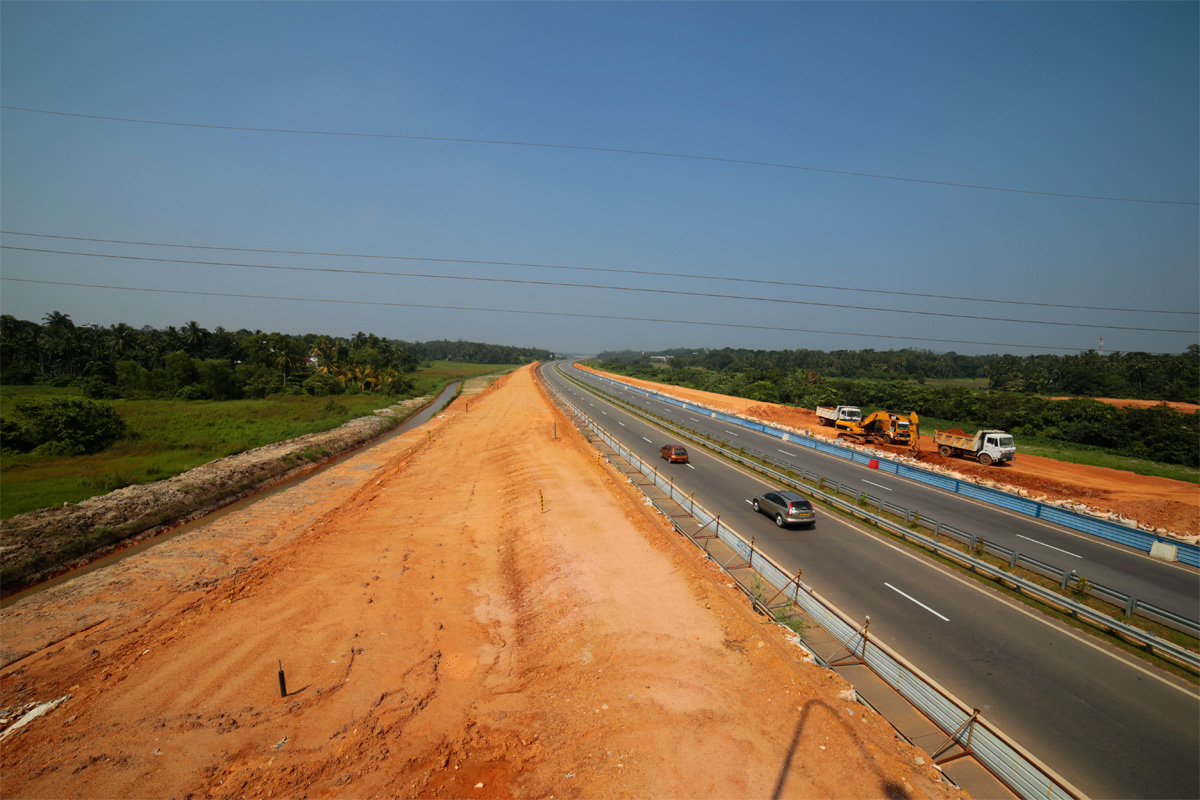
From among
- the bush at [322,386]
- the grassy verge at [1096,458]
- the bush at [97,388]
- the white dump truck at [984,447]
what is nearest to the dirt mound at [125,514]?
the bush at [322,386]

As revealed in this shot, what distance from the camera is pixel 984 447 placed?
37969mm

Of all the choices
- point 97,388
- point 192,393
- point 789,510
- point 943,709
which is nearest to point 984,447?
point 789,510

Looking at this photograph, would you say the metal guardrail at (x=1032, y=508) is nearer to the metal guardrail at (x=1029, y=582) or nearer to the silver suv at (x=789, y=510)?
the metal guardrail at (x=1029, y=582)

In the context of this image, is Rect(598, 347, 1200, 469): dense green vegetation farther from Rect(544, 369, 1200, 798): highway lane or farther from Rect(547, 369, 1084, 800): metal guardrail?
Rect(547, 369, 1084, 800): metal guardrail

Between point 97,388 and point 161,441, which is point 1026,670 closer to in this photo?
point 161,441

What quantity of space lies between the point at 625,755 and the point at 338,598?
1363 centimetres

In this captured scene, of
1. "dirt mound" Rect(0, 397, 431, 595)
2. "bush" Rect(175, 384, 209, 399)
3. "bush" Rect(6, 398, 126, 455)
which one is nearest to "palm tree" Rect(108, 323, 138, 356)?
"bush" Rect(175, 384, 209, 399)

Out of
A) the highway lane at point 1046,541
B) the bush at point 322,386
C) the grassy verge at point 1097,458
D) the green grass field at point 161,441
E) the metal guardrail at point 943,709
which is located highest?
the bush at point 322,386

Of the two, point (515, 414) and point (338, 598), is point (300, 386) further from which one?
point (338, 598)

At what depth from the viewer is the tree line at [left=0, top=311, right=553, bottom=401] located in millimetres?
70125

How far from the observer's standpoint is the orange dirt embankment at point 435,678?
893 cm

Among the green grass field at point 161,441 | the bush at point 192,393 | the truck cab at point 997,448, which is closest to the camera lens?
the green grass field at point 161,441

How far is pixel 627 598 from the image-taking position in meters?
15.2

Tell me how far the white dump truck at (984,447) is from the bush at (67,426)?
74.0 meters
